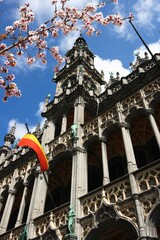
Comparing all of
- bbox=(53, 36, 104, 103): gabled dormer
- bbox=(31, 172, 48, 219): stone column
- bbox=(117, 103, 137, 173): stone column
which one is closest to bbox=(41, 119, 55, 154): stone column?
bbox=(31, 172, 48, 219): stone column

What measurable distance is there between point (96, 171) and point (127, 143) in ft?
17.5

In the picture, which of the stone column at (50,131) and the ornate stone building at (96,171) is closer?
the ornate stone building at (96,171)

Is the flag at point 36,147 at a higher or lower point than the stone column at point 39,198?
higher

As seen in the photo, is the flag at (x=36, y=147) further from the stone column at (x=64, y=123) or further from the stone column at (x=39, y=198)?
the stone column at (x=64, y=123)

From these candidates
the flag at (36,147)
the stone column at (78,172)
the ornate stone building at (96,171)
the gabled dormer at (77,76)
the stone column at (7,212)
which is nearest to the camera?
the ornate stone building at (96,171)

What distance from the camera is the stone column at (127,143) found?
11.4 m

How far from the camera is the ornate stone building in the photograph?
10336mm

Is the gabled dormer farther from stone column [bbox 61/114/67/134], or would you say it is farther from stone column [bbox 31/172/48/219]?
stone column [bbox 31/172/48/219]

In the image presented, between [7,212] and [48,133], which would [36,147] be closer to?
[48,133]

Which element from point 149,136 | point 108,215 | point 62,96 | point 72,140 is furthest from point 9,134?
point 108,215

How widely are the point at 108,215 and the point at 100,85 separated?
17089 millimetres

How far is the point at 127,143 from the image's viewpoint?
41.8 ft

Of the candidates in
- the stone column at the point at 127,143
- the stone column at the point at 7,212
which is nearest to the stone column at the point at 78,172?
the stone column at the point at 127,143

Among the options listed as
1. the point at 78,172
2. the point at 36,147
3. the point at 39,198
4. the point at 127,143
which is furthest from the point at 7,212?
the point at 127,143
